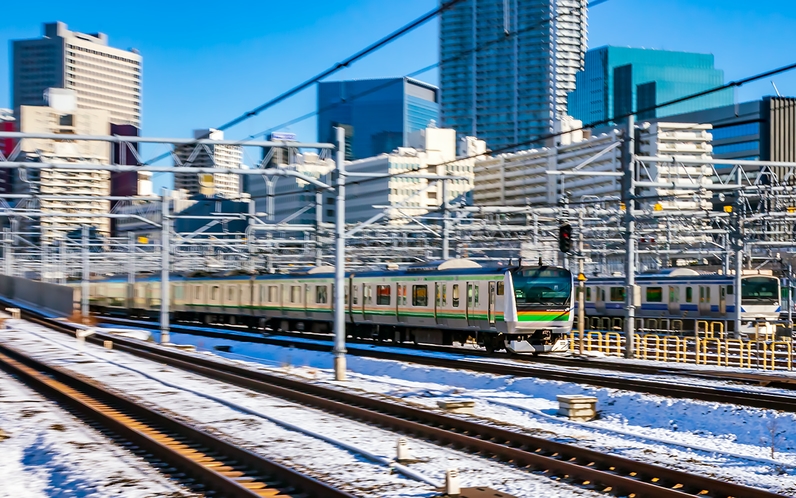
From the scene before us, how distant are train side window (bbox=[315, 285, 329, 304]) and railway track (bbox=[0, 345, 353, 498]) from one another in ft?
58.3

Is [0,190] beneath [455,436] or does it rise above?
above

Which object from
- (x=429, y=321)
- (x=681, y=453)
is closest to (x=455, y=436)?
(x=681, y=453)

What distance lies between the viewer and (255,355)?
34.1m

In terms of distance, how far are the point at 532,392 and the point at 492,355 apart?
8.94 meters

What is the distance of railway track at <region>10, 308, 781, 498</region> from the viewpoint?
10.8 meters

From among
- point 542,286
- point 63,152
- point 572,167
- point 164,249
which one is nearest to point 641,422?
point 542,286

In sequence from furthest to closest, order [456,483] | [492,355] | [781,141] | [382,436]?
A: [781,141], [492,355], [382,436], [456,483]

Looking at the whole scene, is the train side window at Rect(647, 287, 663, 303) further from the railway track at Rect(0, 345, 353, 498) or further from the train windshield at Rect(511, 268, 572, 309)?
the railway track at Rect(0, 345, 353, 498)

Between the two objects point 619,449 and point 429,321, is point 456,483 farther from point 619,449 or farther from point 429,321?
point 429,321

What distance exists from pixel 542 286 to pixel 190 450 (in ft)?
55.8

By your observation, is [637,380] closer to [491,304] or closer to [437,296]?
[491,304]

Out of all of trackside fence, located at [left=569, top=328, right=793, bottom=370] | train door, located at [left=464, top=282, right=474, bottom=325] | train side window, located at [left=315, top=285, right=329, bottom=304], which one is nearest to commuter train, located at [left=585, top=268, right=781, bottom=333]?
trackside fence, located at [left=569, top=328, right=793, bottom=370]

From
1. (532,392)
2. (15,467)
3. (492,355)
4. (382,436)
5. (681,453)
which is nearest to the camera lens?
(15,467)

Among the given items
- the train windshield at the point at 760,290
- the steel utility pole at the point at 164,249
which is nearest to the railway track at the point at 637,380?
the steel utility pole at the point at 164,249
